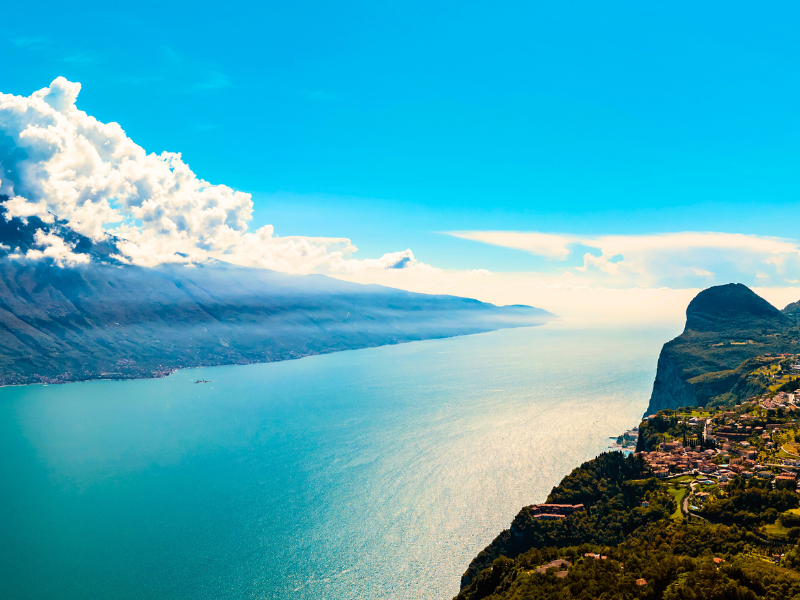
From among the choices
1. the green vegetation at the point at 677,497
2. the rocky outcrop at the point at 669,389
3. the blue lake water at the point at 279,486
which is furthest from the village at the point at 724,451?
the rocky outcrop at the point at 669,389

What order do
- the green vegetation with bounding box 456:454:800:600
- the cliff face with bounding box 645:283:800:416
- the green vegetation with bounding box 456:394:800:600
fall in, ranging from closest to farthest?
the green vegetation with bounding box 456:454:800:600 < the green vegetation with bounding box 456:394:800:600 < the cliff face with bounding box 645:283:800:416

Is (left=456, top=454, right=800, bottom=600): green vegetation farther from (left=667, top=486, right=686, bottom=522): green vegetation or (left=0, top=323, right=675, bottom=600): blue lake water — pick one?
(left=0, top=323, right=675, bottom=600): blue lake water

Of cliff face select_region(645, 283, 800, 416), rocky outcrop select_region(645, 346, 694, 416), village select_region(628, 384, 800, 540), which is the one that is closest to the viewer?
village select_region(628, 384, 800, 540)

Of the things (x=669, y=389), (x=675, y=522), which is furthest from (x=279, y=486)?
(x=669, y=389)

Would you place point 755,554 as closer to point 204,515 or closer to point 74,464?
point 204,515

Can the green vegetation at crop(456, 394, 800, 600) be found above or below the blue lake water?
above

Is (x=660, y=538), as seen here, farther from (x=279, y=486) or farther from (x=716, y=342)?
(x=716, y=342)

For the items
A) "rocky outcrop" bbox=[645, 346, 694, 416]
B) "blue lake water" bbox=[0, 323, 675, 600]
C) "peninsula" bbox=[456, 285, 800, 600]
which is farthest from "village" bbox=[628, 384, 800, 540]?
"rocky outcrop" bbox=[645, 346, 694, 416]
